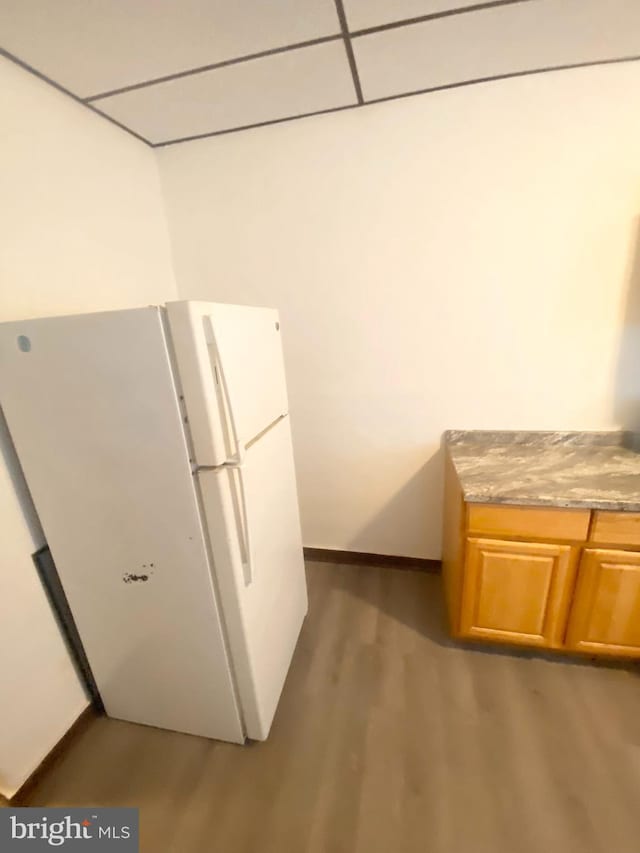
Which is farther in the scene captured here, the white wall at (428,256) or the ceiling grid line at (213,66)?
the white wall at (428,256)

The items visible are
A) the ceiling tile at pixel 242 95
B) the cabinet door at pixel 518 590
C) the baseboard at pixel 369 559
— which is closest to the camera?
the ceiling tile at pixel 242 95

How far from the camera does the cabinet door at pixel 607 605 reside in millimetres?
1412

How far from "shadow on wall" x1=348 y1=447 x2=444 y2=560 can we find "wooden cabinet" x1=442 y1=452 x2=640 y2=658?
433 millimetres

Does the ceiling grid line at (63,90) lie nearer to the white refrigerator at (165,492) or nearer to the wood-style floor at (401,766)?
the white refrigerator at (165,492)

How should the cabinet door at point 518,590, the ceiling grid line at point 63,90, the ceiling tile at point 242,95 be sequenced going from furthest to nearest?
the cabinet door at point 518,590, the ceiling tile at point 242,95, the ceiling grid line at point 63,90

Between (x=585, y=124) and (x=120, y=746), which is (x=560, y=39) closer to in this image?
(x=585, y=124)

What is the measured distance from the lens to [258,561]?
1.30 meters

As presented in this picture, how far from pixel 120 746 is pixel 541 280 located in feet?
8.71

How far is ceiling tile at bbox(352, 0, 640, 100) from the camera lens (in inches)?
Result: 45.7

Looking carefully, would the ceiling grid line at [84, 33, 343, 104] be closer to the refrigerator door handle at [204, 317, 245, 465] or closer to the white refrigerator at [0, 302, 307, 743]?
the white refrigerator at [0, 302, 307, 743]

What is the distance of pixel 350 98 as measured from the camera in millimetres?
1573

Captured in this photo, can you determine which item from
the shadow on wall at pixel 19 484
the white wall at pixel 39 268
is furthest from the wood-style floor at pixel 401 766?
the shadow on wall at pixel 19 484

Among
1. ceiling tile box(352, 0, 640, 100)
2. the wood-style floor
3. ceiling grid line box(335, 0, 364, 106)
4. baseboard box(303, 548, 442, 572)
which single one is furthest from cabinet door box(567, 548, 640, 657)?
ceiling grid line box(335, 0, 364, 106)

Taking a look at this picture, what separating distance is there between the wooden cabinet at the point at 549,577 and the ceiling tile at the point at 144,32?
5.76ft
